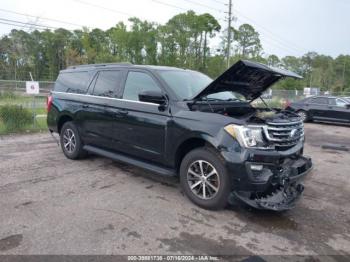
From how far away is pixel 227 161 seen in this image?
372cm

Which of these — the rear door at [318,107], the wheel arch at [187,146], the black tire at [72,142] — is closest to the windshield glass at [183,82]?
the wheel arch at [187,146]

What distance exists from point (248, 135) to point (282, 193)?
88 centimetres

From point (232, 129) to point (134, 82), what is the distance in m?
2.04

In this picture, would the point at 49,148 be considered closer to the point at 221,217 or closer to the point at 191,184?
the point at 191,184

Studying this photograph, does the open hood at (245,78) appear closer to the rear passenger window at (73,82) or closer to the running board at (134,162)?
the running board at (134,162)

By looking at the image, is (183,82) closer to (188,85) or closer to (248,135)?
(188,85)

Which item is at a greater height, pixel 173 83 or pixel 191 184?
pixel 173 83

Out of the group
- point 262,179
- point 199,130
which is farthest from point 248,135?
point 199,130

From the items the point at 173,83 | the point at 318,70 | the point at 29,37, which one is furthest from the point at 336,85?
the point at 173,83

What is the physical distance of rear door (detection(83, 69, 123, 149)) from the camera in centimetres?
526

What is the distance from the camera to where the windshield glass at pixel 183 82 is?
458 centimetres

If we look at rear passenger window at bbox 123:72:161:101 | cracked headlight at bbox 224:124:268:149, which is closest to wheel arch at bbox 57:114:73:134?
rear passenger window at bbox 123:72:161:101

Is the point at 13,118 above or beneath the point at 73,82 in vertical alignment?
beneath

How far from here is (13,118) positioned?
9.66 m
